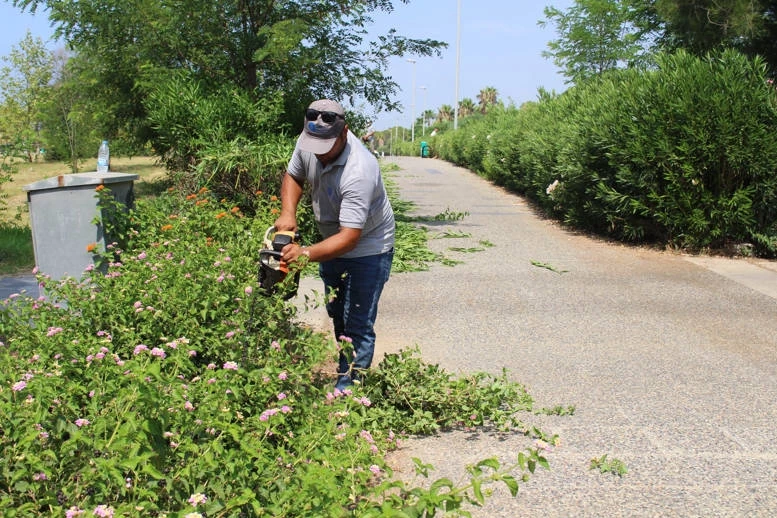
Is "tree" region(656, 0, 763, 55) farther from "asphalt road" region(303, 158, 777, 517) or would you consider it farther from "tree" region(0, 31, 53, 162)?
"tree" region(0, 31, 53, 162)

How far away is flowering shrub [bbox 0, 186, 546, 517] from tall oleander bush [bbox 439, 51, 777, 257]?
5.92 metres

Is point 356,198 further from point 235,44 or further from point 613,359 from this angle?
point 235,44

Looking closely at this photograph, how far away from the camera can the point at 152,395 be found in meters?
2.26

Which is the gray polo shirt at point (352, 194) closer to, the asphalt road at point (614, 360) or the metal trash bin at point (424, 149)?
the asphalt road at point (614, 360)

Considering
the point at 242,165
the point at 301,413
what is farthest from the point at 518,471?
the point at 242,165

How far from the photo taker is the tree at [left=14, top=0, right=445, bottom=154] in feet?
33.3

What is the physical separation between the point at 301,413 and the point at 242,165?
20.2ft

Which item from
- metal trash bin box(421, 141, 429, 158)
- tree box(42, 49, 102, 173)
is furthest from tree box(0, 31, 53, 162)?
metal trash bin box(421, 141, 429, 158)

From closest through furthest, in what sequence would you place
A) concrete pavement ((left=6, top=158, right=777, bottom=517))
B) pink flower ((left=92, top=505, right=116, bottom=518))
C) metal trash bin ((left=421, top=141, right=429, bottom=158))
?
pink flower ((left=92, top=505, right=116, bottom=518)), concrete pavement ((left=6, top=158, right=777, bottom=517)), metal trash bin ((left=421, top=141, right=429, bottom=158))

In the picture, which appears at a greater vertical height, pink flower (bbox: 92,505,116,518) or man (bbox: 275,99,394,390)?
man (bbox: 275,99,394,390)

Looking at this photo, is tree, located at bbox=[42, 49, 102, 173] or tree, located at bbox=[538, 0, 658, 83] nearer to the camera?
tree, located at bbox=[42, 49, 102, 173]

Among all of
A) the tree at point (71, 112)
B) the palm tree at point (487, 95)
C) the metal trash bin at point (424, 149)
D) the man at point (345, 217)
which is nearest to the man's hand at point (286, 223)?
the man at point (345, 217)

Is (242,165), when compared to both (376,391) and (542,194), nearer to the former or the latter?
(376,391)

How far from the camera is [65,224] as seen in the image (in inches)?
214
